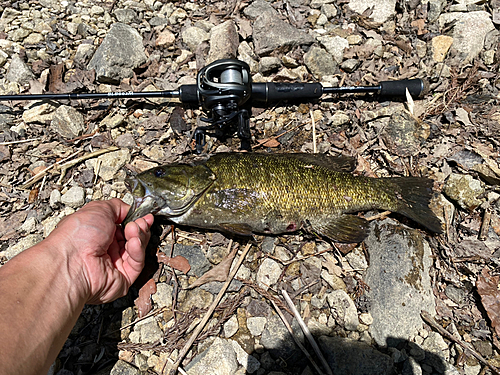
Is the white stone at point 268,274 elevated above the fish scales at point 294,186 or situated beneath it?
situated beneath

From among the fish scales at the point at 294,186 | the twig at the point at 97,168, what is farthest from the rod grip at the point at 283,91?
the twig at the point at 97,168

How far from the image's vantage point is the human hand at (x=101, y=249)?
10.7 feet

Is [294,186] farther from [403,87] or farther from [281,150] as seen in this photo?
[403,87]

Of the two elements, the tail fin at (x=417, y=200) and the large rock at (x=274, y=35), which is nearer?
the tail fin at (x=417, y=200)

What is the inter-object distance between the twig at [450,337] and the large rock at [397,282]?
7 cm

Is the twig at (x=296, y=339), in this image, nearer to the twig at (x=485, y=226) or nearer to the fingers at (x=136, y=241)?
the fingers at (x=136, y=241)

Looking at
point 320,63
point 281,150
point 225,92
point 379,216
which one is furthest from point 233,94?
point 379,216

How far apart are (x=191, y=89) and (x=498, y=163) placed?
4698mm

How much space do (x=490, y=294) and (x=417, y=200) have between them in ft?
4.66

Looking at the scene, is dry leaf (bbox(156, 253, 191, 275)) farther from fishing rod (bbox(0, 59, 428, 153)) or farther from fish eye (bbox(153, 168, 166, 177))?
fishing rod (bbox(0, 59, 428, 153))

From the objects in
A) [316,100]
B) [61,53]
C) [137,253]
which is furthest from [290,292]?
[61,53]

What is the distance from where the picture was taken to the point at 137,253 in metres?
3.51

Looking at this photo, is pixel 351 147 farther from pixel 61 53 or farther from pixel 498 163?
pixel 61 53

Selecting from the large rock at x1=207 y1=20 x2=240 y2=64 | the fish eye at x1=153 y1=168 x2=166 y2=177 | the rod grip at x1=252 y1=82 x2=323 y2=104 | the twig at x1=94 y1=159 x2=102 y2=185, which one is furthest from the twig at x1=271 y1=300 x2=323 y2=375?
the large rock at x1=207 y1=20 x2=240 y2=64
